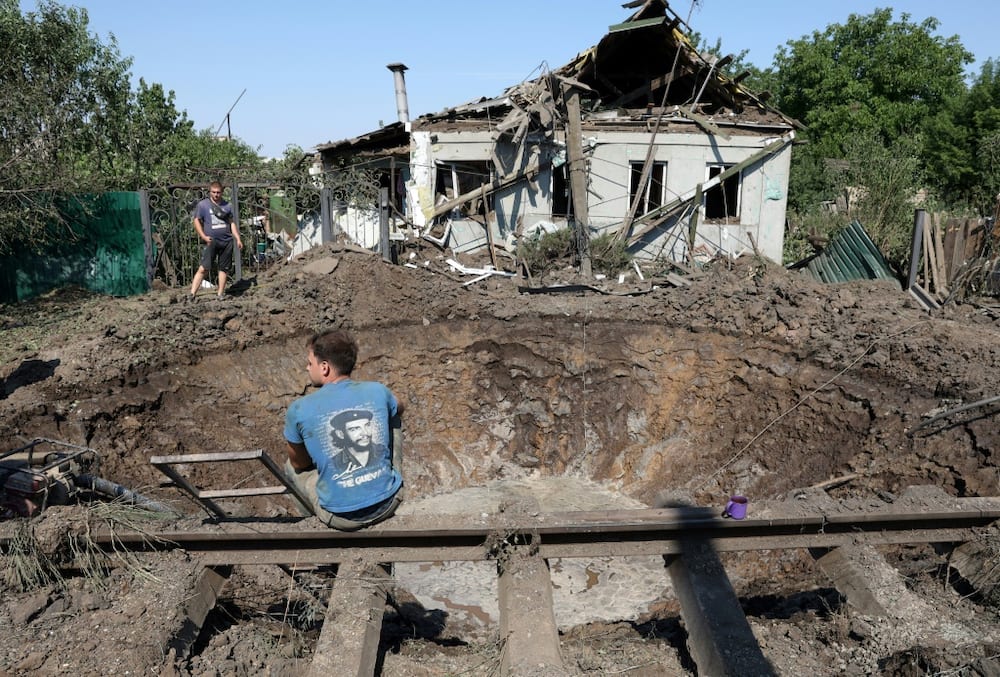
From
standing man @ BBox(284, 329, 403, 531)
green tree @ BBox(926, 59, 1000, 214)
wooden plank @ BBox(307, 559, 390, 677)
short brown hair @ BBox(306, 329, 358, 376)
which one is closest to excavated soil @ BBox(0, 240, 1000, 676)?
wooden plank @ BBox(307, 559, 390, 677)

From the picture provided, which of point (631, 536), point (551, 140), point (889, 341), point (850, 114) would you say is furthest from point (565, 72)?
point (850, 114)

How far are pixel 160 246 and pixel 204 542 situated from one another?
28.8 ft

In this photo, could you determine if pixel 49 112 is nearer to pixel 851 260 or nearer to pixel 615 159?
pixel 615 159

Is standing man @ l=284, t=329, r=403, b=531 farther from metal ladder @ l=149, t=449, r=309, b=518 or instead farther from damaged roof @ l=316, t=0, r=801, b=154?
damaged roof @ l=316, t=0, r=801, b=154

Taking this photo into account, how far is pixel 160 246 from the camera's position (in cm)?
1155

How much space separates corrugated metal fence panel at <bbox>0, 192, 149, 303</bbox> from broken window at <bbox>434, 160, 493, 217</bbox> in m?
5.82

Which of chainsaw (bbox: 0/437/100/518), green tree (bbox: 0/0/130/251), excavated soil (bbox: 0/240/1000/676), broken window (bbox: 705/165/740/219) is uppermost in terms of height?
green tree (bbox: 0/0/130/251)

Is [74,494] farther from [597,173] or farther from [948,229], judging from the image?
[948,229]

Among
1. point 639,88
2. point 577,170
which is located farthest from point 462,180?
point 639,88

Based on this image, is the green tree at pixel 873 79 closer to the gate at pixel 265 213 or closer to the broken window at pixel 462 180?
the broken window at pixel 462 180

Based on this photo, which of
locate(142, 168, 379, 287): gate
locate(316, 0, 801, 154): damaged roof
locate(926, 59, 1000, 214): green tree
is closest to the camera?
locate(142, 168, 379, 287): gate

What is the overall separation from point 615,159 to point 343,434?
12176mm

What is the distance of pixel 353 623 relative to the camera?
12.2 ft

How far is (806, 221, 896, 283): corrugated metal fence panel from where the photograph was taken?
12336mm
